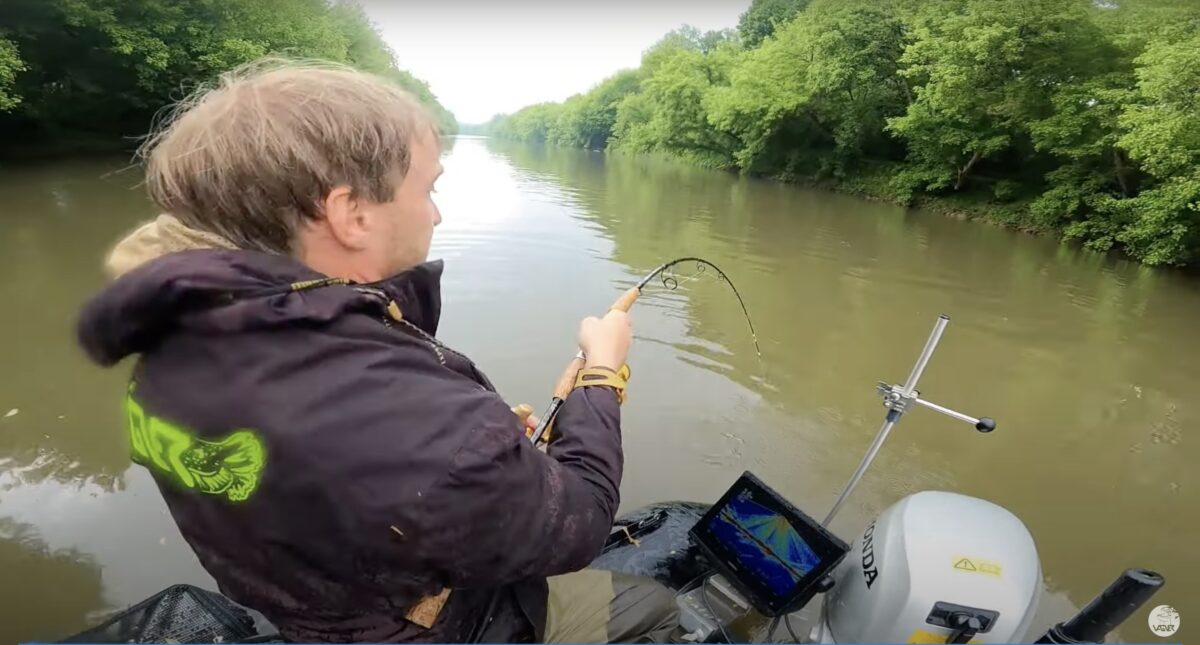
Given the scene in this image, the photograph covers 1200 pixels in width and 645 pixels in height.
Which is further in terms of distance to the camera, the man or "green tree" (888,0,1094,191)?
"green tree" (888,0,1094,191)

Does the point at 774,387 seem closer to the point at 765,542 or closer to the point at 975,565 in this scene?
the point at 765,542

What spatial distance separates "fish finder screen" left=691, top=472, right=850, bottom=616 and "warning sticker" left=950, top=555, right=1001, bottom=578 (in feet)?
1.11

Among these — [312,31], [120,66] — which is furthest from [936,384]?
[312,31]

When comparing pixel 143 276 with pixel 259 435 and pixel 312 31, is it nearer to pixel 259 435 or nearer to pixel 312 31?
pixel 259 435

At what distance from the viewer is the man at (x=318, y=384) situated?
34.3 inches

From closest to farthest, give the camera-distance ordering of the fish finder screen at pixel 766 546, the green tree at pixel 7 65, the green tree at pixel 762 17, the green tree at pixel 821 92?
the fish finder screen at pixel 766 546 < the green tree at pixel 7 65 < the green tree at pixel 821 92 < the green tree at pixel 762 17

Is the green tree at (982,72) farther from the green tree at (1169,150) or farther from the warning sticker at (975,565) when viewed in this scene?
the warning sticker at (975,565)

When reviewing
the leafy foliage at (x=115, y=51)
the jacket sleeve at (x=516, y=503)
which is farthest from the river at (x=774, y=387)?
the leafy foliage at (x=115, y=51)

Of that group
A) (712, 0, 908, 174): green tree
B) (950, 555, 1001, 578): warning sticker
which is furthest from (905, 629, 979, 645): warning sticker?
(712, 0, 908, 174): green tree

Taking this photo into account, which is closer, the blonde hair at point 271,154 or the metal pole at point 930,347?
the blonde hair at point 271,154

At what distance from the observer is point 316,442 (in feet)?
2.84

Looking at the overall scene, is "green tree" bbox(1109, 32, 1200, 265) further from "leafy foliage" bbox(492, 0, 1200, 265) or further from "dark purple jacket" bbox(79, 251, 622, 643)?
"dark purple jacket" bbox(79, 251, 622, 643)

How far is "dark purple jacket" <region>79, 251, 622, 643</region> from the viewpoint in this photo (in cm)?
86

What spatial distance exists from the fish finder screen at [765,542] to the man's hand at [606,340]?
124 cm
